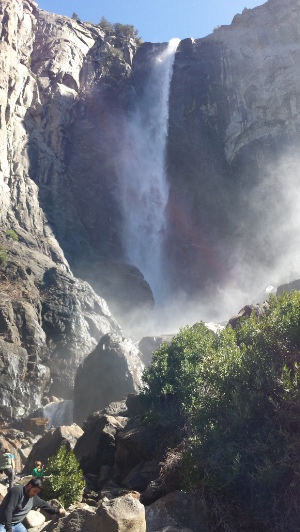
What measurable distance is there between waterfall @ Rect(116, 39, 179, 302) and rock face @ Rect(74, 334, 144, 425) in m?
20.9

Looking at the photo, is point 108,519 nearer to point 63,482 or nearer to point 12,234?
point 63,482

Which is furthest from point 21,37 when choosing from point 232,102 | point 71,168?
point 232,102

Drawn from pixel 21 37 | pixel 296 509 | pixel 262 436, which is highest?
pixel 21 37

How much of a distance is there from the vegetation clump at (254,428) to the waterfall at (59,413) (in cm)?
1392

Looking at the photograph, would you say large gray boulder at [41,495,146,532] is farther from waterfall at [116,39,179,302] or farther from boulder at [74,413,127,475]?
waterfall at [116,39,179,302]

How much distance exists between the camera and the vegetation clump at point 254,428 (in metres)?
8.12

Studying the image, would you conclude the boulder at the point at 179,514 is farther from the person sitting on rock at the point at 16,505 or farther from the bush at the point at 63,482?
the person sitting on rock at the point at 16,505

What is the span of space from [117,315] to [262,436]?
31564 mm

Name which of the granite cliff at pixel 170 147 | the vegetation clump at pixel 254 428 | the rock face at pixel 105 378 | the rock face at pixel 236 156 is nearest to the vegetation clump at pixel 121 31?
the granite cliff at pixel 170 147

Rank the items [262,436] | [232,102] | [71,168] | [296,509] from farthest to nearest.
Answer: [232,102] → [71,168] → [262,436] → [296,509]

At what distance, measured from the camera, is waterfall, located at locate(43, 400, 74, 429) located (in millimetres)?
23812

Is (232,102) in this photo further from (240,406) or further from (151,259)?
(240,406)

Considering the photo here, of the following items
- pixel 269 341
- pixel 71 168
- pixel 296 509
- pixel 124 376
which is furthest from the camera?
pixel 71 168

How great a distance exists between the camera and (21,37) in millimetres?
47719
